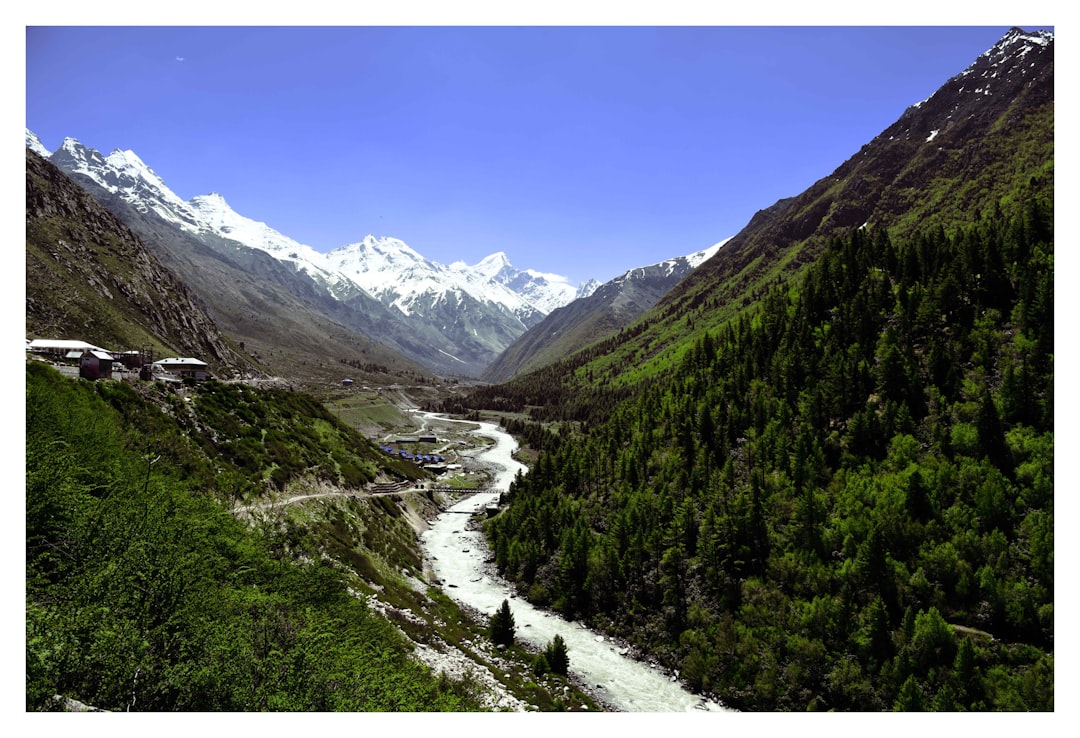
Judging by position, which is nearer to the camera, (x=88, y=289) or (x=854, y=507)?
(x=854, y=507)

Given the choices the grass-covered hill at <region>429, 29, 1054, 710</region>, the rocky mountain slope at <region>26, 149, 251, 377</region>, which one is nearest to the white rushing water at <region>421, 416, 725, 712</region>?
the grass-covered hill at <region>429, 29, 1054, 710</region>

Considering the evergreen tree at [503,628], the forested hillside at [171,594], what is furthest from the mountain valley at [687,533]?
the evergreen tree at [503,628]

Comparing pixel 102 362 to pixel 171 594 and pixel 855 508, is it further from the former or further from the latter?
pixel 855 508

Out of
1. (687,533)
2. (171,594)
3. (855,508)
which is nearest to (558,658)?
(687,533)

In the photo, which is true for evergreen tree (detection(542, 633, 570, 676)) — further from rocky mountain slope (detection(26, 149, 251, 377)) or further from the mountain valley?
rocky mountain slope (detection(26, 149, 251, 377))

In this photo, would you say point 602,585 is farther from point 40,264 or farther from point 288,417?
point 40,264

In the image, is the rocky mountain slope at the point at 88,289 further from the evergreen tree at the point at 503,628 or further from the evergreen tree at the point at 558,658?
the evergreen tree at the point at 558,658
